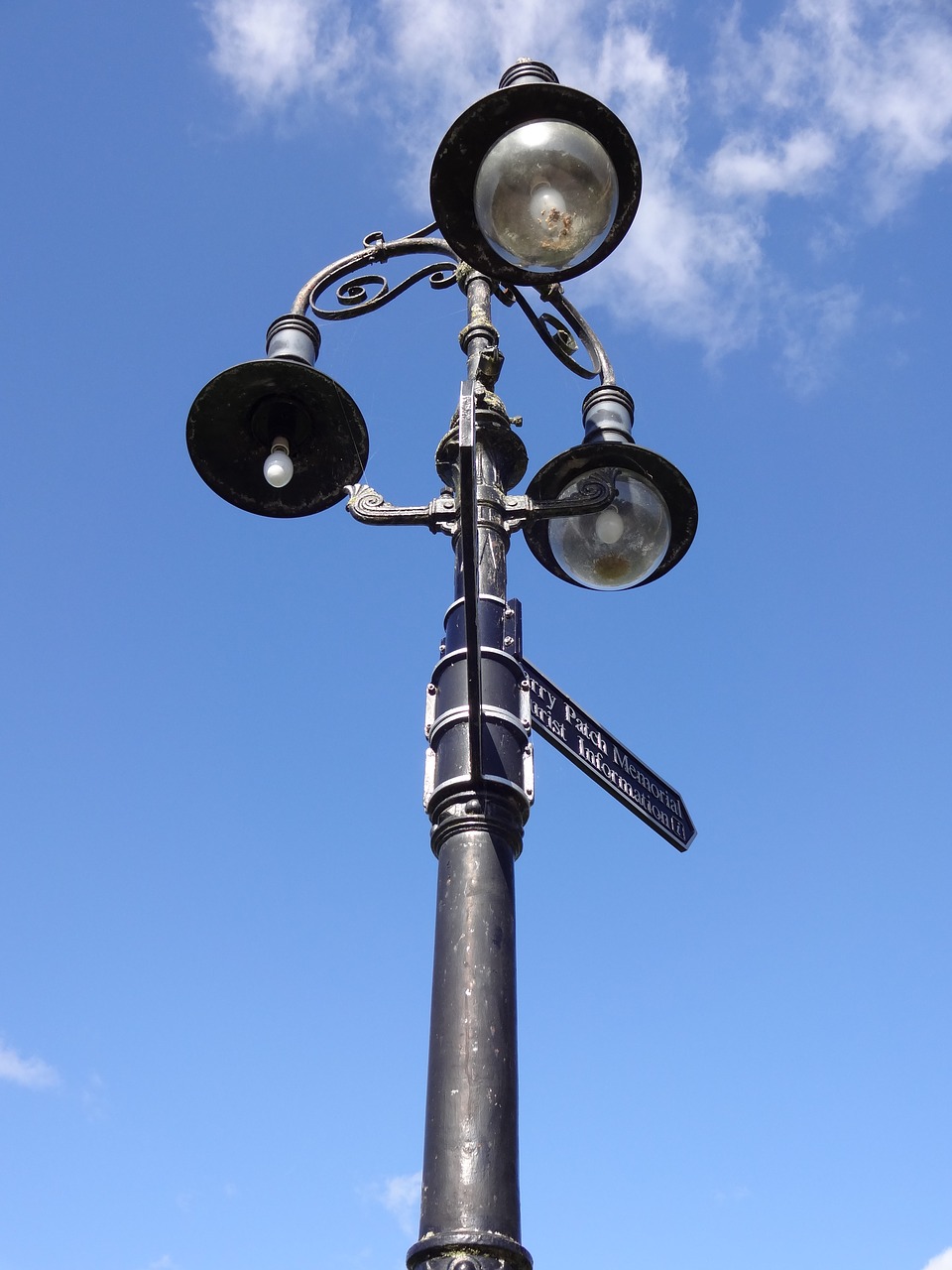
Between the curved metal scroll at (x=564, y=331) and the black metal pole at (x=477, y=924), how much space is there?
125 cm

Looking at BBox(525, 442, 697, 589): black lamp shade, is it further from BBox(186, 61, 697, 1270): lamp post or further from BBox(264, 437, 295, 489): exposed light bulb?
BBox(264, 437, 295, 489): exposed light bulb

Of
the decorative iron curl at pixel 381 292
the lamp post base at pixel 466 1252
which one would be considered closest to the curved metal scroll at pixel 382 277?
the decorative iron curl at pixel 381 292

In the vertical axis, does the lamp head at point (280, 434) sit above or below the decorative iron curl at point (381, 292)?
below

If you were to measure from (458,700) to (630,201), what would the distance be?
175cm

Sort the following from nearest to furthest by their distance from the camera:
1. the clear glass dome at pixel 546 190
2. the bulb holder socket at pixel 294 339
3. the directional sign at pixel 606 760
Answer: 1. the clear glass dome at pixel 546 190
2. the directional sign at pixel 606 760
3. the bulb holder socket at pixel 294 339

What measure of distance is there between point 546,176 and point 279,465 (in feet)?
4.54

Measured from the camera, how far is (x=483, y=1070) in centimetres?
298

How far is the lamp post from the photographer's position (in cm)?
296

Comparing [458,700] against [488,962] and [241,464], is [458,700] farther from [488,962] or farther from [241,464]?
[241,464]

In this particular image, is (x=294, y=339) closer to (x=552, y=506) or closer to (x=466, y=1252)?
(x=552, y=506)

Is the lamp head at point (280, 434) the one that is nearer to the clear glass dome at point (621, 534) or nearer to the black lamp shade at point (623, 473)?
the black lamp shade at point (623, 473)

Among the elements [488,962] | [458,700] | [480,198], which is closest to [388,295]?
[480,198]

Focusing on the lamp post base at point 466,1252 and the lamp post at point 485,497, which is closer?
the lamp post base at point 466,1252

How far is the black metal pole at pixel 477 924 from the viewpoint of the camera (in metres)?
2.78
